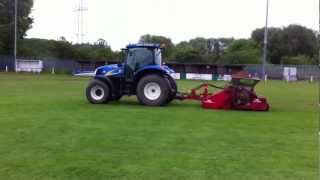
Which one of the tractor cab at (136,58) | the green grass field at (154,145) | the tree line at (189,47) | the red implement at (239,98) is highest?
the tree line at (189,47)

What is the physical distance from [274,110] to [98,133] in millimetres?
9541

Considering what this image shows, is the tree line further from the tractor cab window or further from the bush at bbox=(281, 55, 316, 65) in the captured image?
the tractor cab window

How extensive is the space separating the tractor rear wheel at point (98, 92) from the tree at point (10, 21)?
203 ft

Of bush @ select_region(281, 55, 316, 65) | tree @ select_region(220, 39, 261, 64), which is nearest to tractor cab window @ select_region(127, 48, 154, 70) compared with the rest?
tree @ select_region(220, 39, 261, 64)

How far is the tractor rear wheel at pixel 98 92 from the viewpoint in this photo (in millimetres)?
22562

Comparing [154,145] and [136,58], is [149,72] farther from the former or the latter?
[154,145]

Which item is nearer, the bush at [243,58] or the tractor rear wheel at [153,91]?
the tractor rear wheel at [153,91]

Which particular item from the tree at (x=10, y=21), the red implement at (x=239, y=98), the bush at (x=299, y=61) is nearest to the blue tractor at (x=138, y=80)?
the red implement at (x=239, y=98)

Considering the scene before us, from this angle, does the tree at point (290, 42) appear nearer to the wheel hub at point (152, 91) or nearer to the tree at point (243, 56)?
the tree at point (243, 56)

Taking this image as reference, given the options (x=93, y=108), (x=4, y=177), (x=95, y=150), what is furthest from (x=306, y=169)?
(x=93, y=108)

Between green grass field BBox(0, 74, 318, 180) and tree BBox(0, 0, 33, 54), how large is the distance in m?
66.3

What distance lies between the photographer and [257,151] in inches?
434

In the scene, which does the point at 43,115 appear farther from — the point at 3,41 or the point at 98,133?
the point at 3,41

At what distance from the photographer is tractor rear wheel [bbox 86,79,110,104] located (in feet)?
74.0
